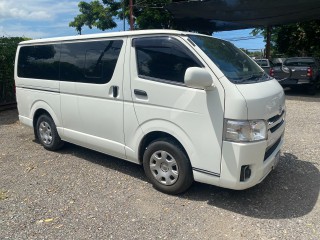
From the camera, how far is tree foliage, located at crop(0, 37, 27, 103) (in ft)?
32.1

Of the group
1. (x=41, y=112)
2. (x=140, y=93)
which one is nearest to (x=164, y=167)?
(x=140, y=93)

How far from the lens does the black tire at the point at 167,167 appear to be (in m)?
3.77

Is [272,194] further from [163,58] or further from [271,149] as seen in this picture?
[163,58]

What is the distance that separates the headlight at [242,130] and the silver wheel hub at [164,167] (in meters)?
A: 0.83

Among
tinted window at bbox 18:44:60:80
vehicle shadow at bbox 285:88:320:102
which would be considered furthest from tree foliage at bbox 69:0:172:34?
tinted window at bbox 18:44:60:80

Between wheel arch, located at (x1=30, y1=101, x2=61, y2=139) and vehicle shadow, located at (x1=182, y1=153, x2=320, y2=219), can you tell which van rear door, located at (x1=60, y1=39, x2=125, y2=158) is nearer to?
wheel arch, located at (x1=30, y1=101, x2=61, y2=139)

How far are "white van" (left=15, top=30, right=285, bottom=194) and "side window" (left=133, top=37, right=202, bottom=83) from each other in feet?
0.04

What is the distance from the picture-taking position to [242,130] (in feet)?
10.8

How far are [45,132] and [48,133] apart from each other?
9 cm

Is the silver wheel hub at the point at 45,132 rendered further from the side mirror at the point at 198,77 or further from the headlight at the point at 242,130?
the headlight at the point at 242,130

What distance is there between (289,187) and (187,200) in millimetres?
1434

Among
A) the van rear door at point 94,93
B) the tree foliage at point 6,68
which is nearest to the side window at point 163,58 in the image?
the van rear door at point 94,93

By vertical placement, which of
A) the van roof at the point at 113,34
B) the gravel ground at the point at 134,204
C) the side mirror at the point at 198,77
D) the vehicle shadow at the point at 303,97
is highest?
the van roof at the point at 113,34

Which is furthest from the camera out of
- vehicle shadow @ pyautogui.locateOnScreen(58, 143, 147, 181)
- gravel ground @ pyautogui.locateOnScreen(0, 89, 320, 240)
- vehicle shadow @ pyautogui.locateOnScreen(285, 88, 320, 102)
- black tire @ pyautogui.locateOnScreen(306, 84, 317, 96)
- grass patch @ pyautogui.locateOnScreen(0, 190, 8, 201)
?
black tire @ pyautogui.locateOnScreen(306, 84, 317, 96)
